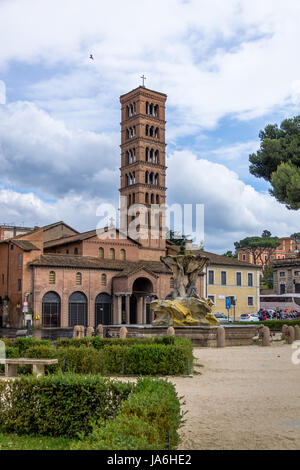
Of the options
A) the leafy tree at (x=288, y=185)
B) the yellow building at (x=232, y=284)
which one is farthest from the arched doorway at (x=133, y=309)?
the leafy tree at (x=288, y=185)

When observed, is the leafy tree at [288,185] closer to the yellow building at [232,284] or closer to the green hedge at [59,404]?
the green hedge at [59,404]

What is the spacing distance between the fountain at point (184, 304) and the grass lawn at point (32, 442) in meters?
19.3

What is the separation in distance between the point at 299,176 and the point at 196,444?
21.0m

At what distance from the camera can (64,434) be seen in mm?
8492

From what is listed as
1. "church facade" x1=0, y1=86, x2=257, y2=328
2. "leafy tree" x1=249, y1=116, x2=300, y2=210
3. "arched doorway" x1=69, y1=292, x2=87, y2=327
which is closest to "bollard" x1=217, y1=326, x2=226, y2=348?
"leafy tree" x1=249, y1=116, x2=300, y2=210

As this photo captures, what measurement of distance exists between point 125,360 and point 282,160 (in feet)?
63.3

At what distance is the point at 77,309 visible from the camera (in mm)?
52594

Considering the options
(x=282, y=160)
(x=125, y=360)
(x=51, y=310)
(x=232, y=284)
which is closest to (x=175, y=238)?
(x=232, y=284)

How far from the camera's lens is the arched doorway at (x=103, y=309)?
2131 inches

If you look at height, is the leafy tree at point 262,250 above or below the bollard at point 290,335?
above

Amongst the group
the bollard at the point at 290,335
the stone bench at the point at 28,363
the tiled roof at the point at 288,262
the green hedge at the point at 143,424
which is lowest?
the bollard at the point at 290,335

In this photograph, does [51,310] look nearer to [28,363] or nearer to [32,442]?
[28,363]
